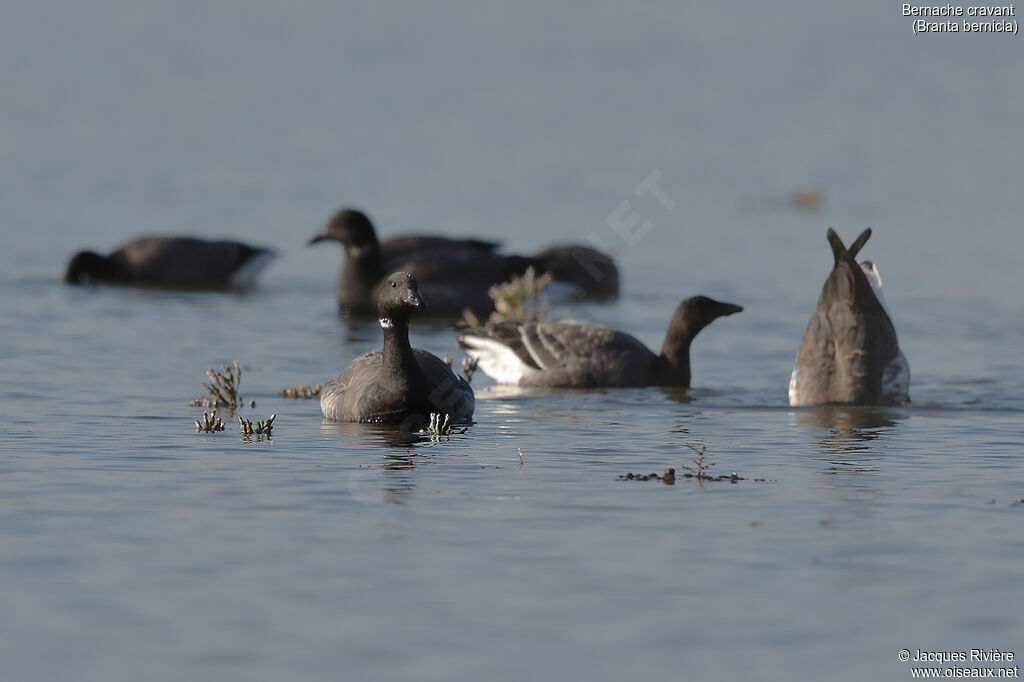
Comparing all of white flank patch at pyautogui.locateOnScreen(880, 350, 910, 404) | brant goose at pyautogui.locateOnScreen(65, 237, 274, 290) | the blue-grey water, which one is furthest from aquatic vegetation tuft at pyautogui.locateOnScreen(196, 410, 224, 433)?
brant goose at pyautogui.locateOnScreen(65, 237, 274, 290)

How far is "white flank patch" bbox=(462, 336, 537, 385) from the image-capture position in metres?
19.5

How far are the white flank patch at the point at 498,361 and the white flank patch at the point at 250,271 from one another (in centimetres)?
1133

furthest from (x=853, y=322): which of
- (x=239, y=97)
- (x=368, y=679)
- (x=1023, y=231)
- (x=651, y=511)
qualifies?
(x=239, y=97)

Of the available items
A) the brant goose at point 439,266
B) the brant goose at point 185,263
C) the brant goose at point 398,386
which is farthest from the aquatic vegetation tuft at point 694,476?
the brant goose at point 185,263

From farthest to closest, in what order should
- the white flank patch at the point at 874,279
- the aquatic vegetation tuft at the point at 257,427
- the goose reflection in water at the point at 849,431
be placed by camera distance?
1. the white flank patch at the point at 874,279
2. the aquatic vegetation tuft at the point at 257,427
3. the goose reflection in water at the point at 849,431

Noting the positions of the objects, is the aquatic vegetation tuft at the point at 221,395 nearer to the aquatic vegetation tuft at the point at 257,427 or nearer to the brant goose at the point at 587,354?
the aquatic vegetation tuft at the point at 257,427

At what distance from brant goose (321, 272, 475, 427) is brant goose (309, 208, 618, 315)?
10492 mm

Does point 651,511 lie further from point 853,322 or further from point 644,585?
point 853,322

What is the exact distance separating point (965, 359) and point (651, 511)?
1134 cm

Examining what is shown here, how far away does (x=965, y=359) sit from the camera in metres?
21.5

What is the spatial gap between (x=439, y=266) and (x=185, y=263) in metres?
6.58

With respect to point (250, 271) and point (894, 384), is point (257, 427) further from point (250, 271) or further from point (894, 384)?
point (250, 271)

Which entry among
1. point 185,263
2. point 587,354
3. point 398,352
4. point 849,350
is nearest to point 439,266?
point 185,263

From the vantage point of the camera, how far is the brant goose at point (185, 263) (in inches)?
1227
